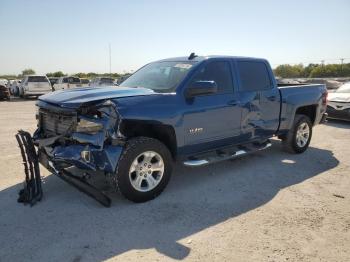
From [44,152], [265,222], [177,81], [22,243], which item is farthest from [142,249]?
[177,81]

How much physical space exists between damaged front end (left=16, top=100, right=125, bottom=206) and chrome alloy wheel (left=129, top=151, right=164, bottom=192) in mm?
310

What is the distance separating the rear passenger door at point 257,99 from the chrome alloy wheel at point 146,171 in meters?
1.87

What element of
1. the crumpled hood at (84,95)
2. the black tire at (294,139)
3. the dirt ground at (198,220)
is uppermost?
the crumpled hood at (84,95)

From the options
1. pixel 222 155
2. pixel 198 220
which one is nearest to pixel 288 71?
pixel 222 155

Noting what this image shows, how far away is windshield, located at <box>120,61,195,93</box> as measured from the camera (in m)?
5.22

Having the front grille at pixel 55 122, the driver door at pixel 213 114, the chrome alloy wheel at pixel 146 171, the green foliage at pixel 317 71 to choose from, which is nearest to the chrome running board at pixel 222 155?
the driver door at pixel 213 114

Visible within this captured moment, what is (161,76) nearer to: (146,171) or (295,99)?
(146,171)

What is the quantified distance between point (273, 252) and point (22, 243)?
2.44 metres

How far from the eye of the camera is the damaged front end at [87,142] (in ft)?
14.1

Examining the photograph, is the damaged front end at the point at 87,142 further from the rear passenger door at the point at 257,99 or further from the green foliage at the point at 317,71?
the green foliage at the point at 317,71

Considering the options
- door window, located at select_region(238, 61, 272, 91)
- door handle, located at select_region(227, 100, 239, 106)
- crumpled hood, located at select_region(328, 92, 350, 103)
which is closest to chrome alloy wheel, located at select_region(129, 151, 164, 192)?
door handle, located at select_region(227, 100, 239, 106)

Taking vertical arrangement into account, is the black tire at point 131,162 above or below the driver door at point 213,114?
below

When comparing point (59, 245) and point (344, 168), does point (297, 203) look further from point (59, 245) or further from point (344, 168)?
point (59, 245)

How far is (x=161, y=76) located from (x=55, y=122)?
68.7 inches
